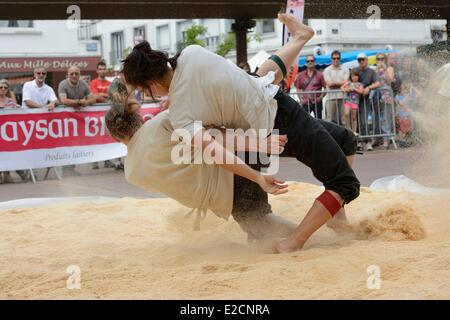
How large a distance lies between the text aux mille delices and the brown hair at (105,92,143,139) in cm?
548

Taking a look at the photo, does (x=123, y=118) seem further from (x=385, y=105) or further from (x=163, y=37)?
(x=163, y=37)

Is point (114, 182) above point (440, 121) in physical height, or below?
below

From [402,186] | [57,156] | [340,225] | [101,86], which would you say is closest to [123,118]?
[340,225]

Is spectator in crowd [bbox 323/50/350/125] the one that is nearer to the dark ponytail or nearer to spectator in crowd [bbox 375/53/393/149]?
spectator in crowd [bbox 375/53/393/149]

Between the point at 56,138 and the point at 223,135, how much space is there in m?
6.21

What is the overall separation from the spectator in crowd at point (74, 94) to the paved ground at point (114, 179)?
820 mm

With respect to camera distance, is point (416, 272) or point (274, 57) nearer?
point (416, 272)

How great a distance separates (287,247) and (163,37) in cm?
3515

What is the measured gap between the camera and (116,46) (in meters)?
41.1

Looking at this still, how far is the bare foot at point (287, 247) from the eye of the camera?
3904mm

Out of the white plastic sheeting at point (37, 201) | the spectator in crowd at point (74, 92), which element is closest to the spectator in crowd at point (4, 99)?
the spectator in crowd at point (74, 92)

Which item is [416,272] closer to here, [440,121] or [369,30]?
[440,121]
